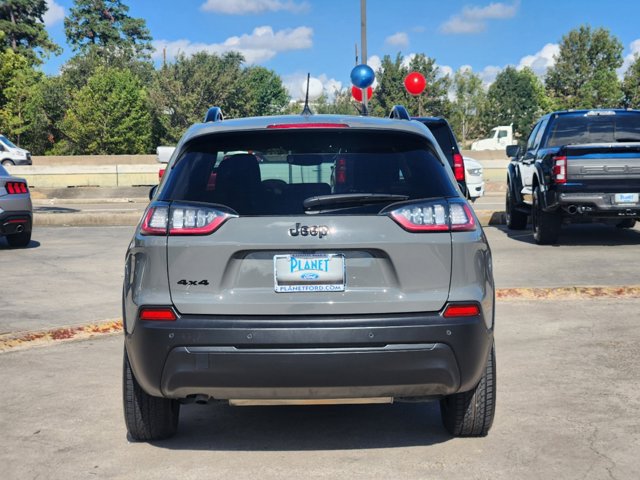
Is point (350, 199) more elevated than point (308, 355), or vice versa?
point (350, 199)

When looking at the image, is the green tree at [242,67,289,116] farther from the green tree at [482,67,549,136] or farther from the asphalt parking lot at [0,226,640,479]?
the asphalt parking lot at [0,226,640,479]

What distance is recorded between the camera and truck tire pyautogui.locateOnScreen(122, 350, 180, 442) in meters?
4.45

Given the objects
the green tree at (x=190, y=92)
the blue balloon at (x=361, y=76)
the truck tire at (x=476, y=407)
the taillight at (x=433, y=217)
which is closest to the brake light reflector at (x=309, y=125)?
the taillight at (x=433, y=217)

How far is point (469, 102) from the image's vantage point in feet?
356

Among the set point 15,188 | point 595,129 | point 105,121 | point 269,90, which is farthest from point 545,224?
point 269,90

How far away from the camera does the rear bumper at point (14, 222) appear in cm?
1352

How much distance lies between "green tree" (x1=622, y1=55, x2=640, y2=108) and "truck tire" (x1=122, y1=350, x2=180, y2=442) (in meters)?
86.2

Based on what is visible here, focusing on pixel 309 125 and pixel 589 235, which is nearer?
pixel 309 125

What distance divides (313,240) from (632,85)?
88.3m

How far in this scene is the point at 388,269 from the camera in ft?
13.3

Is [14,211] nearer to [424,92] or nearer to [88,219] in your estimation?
[88,219]

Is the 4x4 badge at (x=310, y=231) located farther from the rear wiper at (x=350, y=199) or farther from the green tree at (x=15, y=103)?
the green tree at (x=15, y=103)

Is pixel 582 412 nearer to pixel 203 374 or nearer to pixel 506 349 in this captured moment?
pixel 506 349

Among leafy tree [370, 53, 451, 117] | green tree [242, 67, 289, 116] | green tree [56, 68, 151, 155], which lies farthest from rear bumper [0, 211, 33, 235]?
green tree [242, 67, 289, 116]
